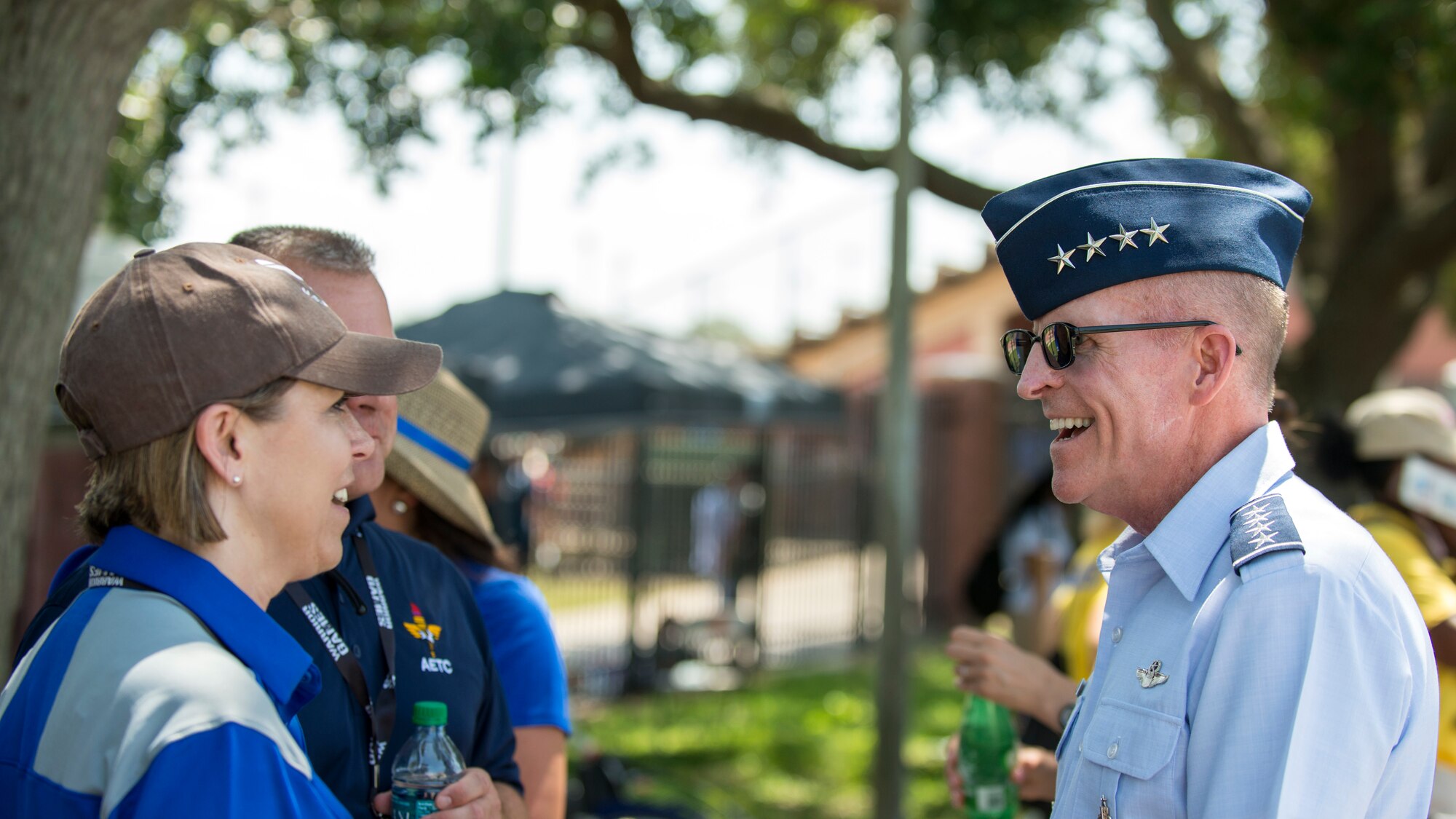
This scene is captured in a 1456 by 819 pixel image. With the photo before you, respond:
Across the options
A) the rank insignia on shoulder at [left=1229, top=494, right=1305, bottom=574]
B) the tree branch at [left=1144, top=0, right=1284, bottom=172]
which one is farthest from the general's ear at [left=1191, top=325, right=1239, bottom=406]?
the tree branch at [left=1144, top=0, right=1284, bottom=172]

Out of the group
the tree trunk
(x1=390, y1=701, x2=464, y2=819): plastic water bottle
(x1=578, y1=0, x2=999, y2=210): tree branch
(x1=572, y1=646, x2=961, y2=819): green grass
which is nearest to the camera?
(x1=390, y1=701, x2=464, y2=819): plastic water bottle

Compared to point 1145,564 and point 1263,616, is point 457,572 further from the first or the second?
point 1263,616

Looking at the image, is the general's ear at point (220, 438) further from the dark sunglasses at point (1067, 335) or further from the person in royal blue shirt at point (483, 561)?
the dark sunglasses at point (1067, 335)

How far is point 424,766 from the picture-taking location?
6.13 ft

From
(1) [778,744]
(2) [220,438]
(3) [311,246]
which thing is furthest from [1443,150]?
(2) [220,438]

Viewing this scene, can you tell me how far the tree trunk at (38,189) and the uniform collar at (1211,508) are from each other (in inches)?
109

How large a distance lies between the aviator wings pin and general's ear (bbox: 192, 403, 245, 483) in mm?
1235

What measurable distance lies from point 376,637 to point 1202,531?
1.32 m

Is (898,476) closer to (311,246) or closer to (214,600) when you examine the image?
(311,246)

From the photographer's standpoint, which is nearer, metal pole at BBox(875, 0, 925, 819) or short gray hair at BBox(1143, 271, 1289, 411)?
short gray hair at BBox(1143, 271, 1289, 411)

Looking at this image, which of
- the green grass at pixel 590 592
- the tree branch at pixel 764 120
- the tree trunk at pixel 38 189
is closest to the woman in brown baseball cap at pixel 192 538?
the tree trunk at pixel 38 189

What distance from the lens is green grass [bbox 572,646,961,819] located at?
7.14 metres

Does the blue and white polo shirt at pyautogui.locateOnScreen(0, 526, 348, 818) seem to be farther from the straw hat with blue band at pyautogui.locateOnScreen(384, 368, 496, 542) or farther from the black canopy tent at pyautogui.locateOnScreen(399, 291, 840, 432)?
the black canopy tent at pyautogui.locateOnScreen(399, 291, 840, 432)

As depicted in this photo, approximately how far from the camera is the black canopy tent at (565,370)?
21.9ft
